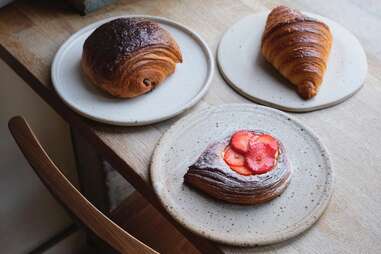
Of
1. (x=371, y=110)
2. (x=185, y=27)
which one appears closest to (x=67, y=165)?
(x=185, y=27)

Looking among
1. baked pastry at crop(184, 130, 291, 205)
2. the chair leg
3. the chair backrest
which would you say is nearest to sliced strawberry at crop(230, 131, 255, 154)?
baked pastry at crop(184, 130, 291, 205)

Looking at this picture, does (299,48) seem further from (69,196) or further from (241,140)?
(69,196)

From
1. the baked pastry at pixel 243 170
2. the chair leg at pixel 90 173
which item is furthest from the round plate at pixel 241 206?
the chair leg at pixel 90 173

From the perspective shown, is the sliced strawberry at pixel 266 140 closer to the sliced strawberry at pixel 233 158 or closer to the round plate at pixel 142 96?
the sliced strawberry at pixel 233 158

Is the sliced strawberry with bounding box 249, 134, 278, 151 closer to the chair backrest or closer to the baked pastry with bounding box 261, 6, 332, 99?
the baked pastry with bounding box 261, 6, 332, 99

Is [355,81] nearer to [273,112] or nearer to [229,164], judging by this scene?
[273,112]

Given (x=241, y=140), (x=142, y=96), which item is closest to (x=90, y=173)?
(x=142, y=96)
